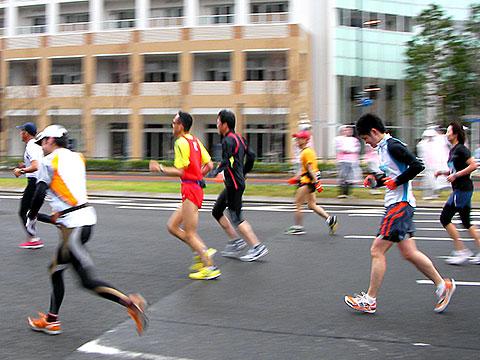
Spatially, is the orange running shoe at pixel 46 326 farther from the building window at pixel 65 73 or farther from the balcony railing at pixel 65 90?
the building window at pixel 65 73

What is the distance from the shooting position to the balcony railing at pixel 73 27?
1678 inches

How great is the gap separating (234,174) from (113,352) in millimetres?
3705

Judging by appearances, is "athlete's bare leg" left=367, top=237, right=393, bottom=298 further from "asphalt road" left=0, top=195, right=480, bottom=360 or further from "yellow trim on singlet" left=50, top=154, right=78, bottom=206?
"yellow trim on singlet" left=50, top=154, right=78, bottom=206

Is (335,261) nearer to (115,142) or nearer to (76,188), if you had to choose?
(76,188)

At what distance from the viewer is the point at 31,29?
147 feet

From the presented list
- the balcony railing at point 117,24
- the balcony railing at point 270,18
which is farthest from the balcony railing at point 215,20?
the balcony railing at point 117,24

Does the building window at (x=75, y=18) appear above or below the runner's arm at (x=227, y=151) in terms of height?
above

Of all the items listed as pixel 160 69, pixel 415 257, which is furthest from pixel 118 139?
pixel 415 257

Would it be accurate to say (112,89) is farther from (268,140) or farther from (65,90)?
(268,140)

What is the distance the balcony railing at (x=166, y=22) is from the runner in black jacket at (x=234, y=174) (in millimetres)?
33564

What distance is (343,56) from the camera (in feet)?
129

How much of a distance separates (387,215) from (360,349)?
1.46 meters

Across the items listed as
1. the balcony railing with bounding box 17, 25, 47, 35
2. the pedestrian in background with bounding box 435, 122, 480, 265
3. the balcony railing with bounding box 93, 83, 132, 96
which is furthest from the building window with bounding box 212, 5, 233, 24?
the pedestrian in background with bounding box 435, 122, 480, 265

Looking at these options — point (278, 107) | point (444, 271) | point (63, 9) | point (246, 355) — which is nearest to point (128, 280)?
point (246, 355)
